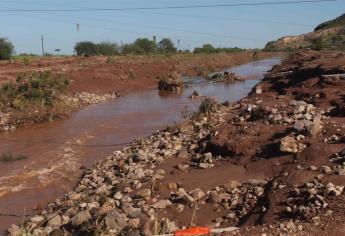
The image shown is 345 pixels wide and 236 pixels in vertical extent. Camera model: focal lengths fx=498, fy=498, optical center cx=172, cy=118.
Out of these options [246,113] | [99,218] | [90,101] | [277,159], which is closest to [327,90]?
[246,113]

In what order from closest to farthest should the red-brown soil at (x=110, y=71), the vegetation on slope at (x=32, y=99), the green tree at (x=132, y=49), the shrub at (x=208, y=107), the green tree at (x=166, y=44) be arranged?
the shrub at (x=208, y=107) → the vegetation on slope at (x=32, y=99) → the red-brown soil at (x=110, y=71) → the green tree at (x=132, y=49) → the green tree at (x=166, y=44)

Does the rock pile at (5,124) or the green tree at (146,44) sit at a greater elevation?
the green tree at (146,44)

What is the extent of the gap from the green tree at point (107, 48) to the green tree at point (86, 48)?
66 centimetres

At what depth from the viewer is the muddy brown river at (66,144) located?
11.4 m

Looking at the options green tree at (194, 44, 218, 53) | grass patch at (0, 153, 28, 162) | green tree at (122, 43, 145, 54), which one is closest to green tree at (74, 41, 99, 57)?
green tree at (122, 43, 145, 54)

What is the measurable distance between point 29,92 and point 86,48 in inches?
1644

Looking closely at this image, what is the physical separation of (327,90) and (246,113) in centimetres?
303

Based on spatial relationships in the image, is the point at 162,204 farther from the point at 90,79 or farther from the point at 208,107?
the point at 90,79

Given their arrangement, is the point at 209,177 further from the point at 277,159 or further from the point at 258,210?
the point at 258,210

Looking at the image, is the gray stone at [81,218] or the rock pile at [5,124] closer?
the gray stone at [81,218]

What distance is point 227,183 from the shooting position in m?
9.29

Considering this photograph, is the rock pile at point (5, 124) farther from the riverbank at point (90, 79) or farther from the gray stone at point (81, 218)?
the gray stone at point (81, 218)

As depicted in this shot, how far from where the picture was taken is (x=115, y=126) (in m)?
19.7

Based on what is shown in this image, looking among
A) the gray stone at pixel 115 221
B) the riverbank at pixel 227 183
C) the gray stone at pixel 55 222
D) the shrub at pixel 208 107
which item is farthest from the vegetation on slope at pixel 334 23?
the gray stone at pixel 115 221
